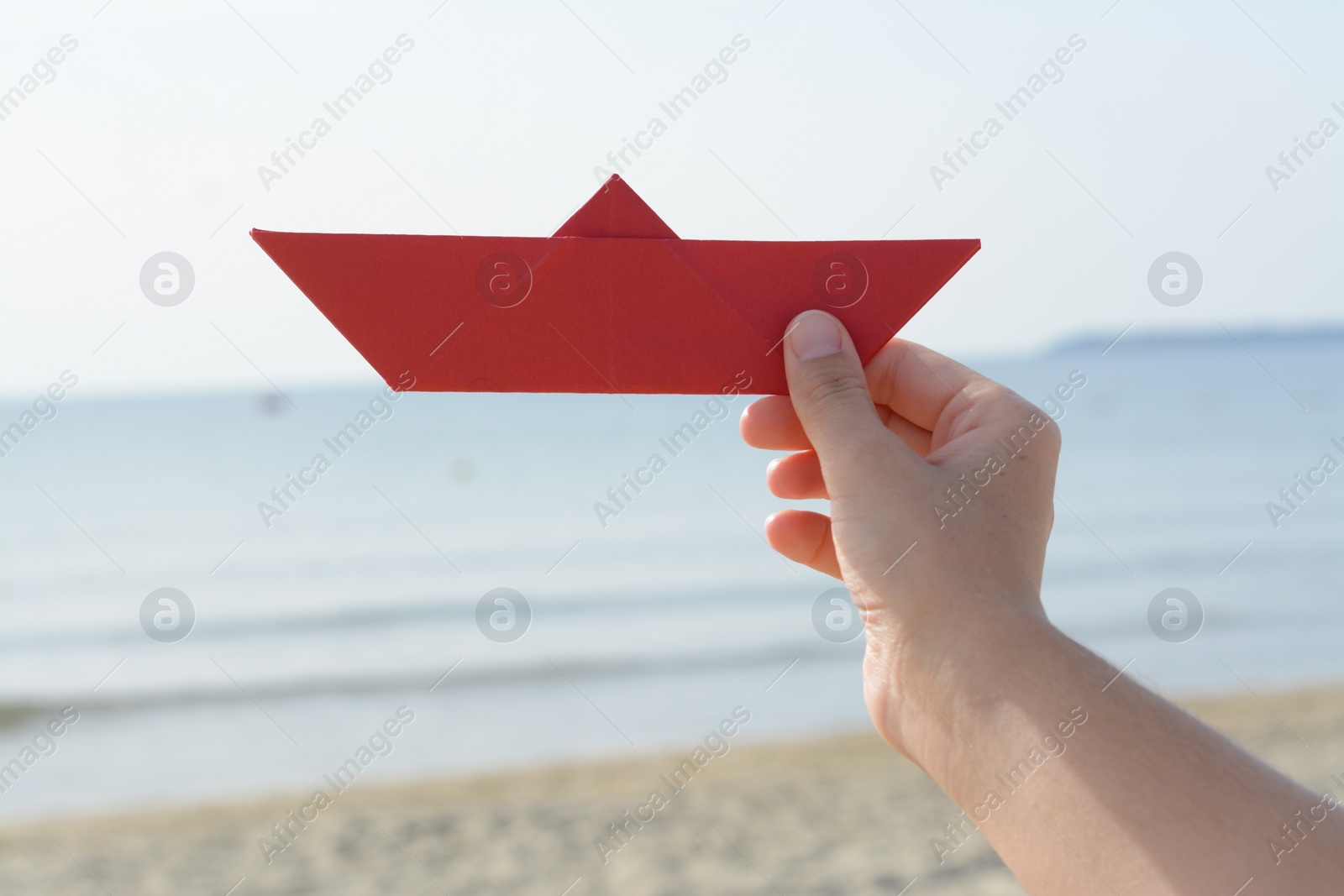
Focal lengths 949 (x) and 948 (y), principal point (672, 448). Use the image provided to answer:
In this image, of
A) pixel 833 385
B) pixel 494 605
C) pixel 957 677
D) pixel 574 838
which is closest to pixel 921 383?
pixel 833 385

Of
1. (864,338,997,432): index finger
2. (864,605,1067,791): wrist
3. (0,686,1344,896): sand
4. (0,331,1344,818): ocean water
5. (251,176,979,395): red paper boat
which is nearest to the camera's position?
(864,605,1067,791): wrist

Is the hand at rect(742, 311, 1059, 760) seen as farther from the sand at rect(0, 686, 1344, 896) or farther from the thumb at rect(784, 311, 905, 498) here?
the sand at rect(0, 686, 1344, 896)

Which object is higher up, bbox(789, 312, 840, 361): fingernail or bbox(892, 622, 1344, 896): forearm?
bbox(789, 312, 840, 361): fingernail

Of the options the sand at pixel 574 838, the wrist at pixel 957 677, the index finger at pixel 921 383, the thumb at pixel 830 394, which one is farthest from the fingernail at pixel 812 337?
the sand at pixel 574 838

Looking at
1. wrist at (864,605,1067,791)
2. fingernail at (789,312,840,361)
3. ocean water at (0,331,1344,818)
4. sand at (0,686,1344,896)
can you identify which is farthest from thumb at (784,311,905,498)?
sand at (0,686,1344,896)

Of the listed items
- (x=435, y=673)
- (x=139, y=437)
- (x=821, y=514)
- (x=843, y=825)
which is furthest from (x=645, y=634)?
(x=139, y=437)

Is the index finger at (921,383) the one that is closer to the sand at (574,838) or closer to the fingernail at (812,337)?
the fingernail at (812,337)

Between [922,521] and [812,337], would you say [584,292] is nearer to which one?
[812,337]
